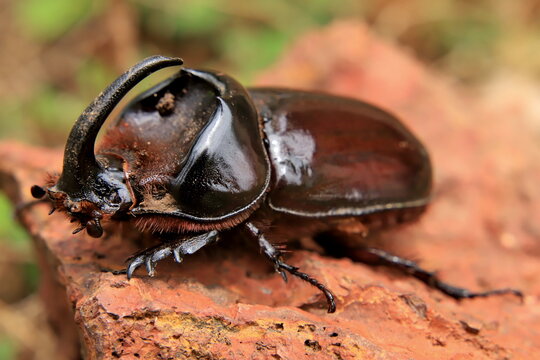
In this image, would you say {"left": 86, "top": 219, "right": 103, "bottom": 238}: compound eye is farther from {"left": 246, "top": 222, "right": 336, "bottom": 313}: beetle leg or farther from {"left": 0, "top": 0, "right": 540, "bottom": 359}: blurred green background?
{"left": 0, "top": 0, "right": 540, "bottom": 359}: blurred green background

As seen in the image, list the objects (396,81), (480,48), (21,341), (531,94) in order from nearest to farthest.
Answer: (21,341), (396,81), (531,94), (480,48)

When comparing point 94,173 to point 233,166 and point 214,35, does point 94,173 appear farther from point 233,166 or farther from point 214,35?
point 214,35

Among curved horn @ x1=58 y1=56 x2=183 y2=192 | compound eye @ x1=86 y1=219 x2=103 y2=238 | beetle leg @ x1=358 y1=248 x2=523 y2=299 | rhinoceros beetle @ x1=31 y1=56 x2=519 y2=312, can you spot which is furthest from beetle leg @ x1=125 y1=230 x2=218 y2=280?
beetle leg @ x1=358 y1=248 x2=523 y2=299

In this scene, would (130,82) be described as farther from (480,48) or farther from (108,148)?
(480,48)

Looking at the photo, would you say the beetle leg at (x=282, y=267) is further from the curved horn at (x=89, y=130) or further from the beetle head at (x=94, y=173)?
the curved horn at (x=89, y=130)

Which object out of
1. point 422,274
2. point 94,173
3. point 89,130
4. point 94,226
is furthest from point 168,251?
point 422,274

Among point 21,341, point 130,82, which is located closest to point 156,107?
point 130,82
